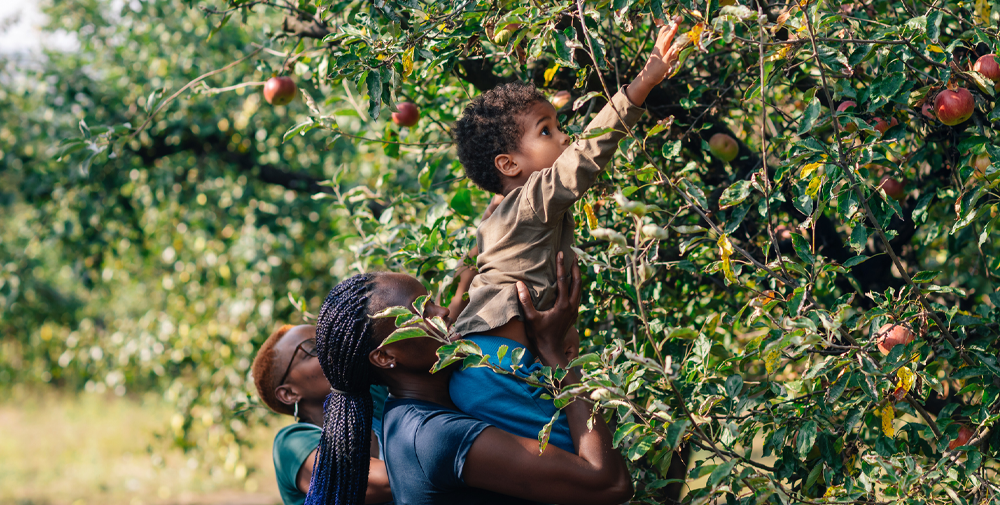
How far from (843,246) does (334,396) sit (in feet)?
4.41

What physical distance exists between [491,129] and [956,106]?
37.2 inches

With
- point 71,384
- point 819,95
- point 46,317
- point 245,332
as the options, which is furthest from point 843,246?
point 71,384

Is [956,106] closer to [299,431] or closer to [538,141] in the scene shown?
[538,141]

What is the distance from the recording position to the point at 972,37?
1572 millimetres

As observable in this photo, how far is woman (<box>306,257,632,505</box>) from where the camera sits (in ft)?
4.45

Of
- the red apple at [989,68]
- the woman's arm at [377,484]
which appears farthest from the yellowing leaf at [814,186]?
the woman's arm at [377,484]

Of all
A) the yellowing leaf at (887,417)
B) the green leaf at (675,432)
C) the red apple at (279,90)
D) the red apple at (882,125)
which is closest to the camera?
the green leaf at (675,432)

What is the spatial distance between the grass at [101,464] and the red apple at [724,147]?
17.9 feet

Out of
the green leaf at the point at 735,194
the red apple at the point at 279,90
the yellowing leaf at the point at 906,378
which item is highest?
the red apple at the point at 279,90

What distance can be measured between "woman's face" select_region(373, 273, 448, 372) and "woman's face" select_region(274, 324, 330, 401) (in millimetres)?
611

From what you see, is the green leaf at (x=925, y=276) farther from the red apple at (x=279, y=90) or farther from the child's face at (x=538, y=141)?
the red apple at (x=279, y=90)

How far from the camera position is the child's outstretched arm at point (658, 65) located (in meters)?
1.36

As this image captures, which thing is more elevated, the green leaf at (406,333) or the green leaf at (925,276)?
the green leaf at (406,333)

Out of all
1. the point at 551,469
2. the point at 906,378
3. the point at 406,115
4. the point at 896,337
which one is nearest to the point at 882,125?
the point at 896,337
